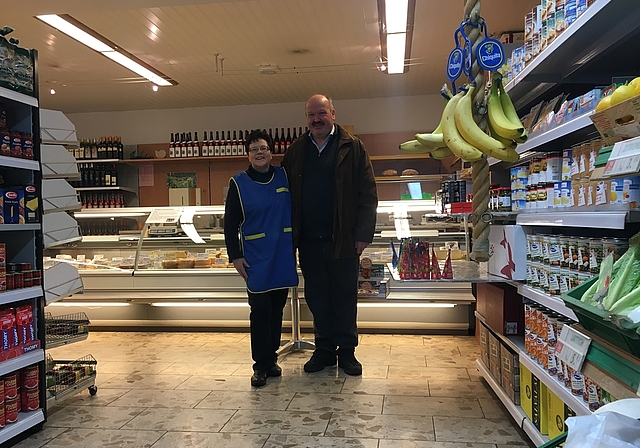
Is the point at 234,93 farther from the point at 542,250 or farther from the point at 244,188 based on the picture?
the point at 542,250

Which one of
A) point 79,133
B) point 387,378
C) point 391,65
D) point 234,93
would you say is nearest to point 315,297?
point 387,378

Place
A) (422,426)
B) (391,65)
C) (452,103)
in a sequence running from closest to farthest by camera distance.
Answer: (452,103) < (422,426) < (391,65)

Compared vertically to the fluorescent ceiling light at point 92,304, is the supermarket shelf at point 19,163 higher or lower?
higher

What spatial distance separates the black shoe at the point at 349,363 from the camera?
3943 millimetres

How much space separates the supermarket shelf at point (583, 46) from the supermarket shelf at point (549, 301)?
40.2 inches

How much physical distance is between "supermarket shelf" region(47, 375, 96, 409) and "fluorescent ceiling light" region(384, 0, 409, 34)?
3.65 metres

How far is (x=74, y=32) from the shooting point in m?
5.05

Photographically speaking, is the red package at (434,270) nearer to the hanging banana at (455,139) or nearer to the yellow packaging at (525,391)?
the yellow packaging at (525,391)

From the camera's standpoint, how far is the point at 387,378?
385 cm

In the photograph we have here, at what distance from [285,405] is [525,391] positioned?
4.70 ft

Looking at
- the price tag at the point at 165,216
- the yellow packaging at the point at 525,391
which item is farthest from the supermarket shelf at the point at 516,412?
the price tag at the point at 165,216

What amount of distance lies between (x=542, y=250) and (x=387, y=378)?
1725mm

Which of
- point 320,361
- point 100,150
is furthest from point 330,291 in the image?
point 100,150

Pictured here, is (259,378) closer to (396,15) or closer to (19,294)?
(19,294)
